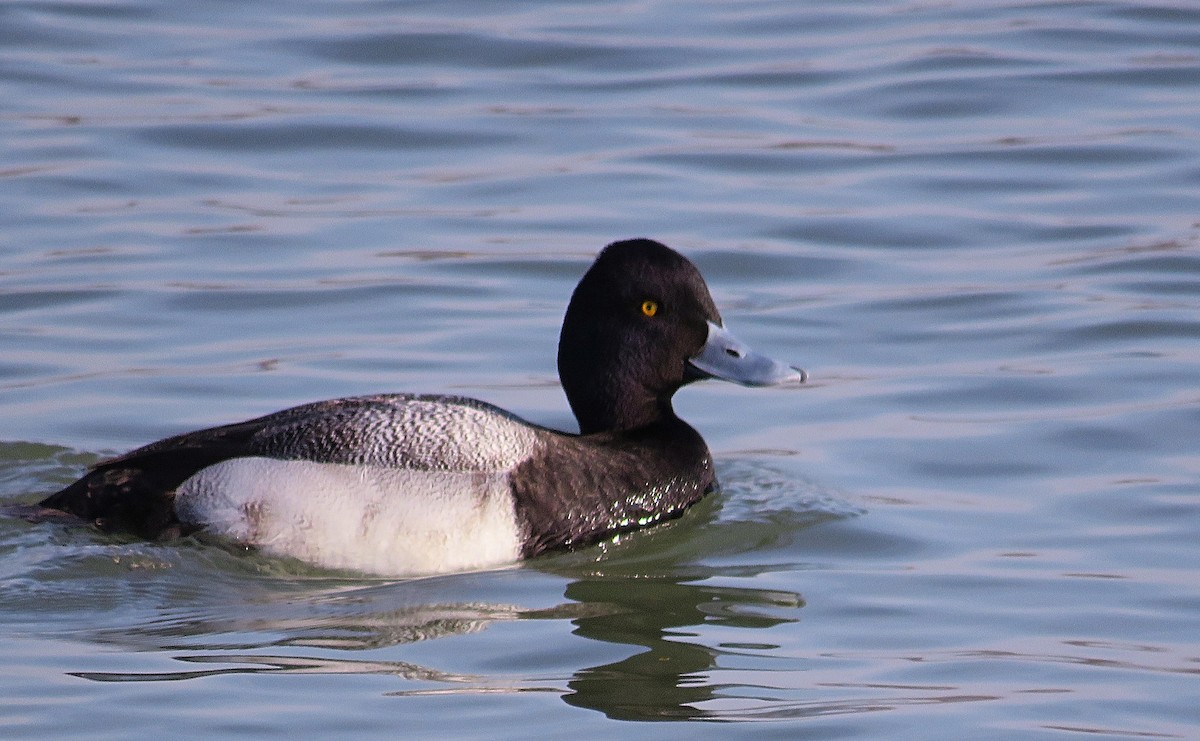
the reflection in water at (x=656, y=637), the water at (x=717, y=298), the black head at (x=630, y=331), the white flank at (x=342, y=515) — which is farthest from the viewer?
the black head at (x=630, y=331)

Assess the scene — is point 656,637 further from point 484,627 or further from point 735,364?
point 735,364

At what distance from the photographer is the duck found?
6430 millimetres

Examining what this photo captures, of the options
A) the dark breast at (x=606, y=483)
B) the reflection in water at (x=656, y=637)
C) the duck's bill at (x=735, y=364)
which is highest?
the duck's bill at (x=735, y=364)

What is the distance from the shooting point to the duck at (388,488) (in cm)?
643

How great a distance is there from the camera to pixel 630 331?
23.8 ft

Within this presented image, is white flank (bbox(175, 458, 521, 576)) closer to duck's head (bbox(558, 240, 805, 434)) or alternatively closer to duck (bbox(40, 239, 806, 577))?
duck (bbox(40, 239, 806, 577))

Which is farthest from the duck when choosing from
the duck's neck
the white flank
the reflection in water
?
the reflection in water

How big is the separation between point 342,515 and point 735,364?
1.62 meters

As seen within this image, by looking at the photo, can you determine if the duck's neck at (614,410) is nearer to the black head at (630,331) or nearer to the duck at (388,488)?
the black head at (630,331)

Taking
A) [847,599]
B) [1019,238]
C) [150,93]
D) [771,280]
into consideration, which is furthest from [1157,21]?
[847,599]

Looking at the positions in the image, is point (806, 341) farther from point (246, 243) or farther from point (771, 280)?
point (246, 243)

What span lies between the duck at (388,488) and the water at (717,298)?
0.10 meters

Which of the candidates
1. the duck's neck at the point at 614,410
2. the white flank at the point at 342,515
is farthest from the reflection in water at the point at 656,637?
the duck's neck at the point at 614,410

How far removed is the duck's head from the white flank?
0.95 meters
